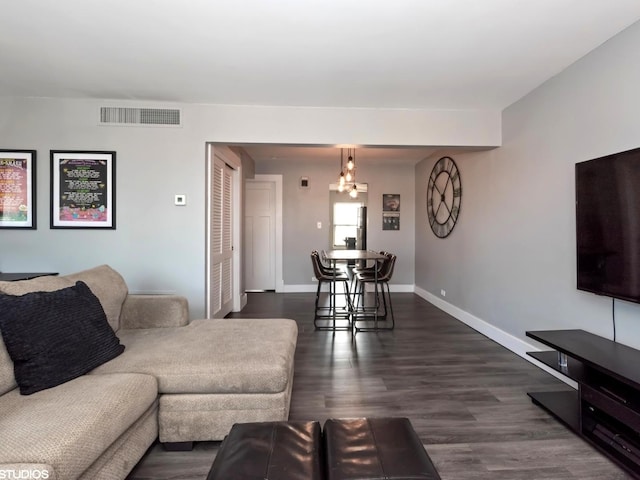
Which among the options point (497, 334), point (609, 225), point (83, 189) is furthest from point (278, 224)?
point (609, 225)

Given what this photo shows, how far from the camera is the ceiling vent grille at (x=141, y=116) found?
10.9 ft

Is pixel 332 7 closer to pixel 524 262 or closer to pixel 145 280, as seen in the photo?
pixel 524 262

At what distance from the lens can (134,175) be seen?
133 inches

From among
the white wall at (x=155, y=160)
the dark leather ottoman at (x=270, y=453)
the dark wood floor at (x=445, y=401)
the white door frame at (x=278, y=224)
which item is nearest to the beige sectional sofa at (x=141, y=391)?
the dark wood floor at (x=445, y=401)

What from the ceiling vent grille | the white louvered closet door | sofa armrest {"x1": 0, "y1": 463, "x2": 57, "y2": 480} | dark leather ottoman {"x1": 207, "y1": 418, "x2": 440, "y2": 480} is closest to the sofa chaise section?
dark leather ottoman {"x1": 207, "y1": 418, "x2": 440, "y2": 480}

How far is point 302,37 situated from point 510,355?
325 centimetres

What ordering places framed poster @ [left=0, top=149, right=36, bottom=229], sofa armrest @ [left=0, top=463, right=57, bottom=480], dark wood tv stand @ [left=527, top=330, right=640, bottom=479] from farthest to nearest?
framed poster @ [left=0, top=149, right=36, bottom=229] < dark wood tv stand @ [left=527, top=330, right=640, bottom=479] < sofa armrest @ [left=0, top=463, right=57, bottom=480]

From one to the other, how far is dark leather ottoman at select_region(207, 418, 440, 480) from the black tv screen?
65.7 inches

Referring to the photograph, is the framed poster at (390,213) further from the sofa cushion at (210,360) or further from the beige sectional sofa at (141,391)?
the sofa cushion at (210,360)

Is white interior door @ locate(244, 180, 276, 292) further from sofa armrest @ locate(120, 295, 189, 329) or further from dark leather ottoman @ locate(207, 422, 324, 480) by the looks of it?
dark leather ottoman @ locate(207, 422, 324, 480)

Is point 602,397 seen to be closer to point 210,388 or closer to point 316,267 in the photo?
point 210,388

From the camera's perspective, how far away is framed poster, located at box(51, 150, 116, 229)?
3285 millimetres

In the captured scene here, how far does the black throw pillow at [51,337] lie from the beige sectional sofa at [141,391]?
53 millimetres

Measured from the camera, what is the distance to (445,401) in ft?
7.62
